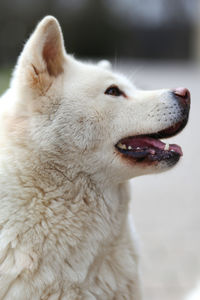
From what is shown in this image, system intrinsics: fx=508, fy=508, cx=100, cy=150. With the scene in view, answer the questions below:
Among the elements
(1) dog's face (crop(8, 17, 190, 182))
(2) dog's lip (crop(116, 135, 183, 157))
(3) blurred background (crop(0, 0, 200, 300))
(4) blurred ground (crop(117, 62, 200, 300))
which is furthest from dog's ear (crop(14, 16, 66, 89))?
(3) blurred background (crop(0, 0, 200, 300))

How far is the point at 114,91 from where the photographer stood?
3125 mm

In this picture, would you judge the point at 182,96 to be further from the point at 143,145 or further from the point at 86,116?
the point at 86,116

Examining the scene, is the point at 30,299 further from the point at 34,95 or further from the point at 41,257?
the point at 34,95

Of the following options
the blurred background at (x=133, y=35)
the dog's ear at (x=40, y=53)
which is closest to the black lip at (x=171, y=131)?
the dog's ear at (x=40, y=53)

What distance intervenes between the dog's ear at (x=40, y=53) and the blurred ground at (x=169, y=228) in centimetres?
81

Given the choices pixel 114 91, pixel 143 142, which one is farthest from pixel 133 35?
pixel 143 142

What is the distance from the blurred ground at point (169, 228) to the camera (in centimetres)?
478

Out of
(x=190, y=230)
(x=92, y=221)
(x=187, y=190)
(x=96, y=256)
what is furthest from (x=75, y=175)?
→ (x=187, y=190)

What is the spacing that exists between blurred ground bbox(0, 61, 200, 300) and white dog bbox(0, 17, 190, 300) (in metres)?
0.52

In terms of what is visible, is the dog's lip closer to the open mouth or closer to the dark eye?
the open mouth

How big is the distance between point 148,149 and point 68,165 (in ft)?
1.60

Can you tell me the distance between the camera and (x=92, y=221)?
2994mm

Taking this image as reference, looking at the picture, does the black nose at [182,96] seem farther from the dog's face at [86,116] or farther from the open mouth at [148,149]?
the open mouth at [148,149]

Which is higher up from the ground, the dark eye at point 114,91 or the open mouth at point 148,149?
the dark eye at point 114,91
